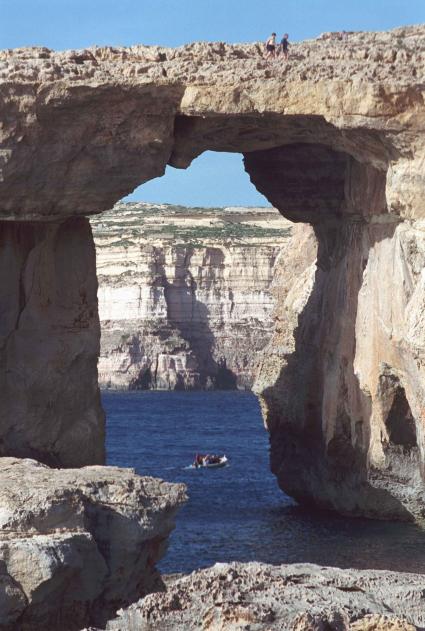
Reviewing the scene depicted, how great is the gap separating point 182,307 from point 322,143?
65025 mm

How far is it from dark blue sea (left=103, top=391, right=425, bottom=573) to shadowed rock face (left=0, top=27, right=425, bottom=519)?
4.92 ft

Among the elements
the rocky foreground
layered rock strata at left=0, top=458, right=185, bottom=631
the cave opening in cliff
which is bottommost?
layered rock strata at left=0, top=458, right=185, bottom=631

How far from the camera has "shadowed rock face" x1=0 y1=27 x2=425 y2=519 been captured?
27.3 metres

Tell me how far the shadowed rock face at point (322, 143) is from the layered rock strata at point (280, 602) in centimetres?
1203

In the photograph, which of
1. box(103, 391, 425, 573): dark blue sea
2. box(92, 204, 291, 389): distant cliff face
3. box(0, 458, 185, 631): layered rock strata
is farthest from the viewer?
box(92, 204, 291, 389): distant cliff face

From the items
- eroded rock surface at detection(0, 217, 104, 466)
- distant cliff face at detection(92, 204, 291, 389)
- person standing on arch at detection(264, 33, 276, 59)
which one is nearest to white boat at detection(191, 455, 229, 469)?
eroded rock surface at detection(0, 217, 104, 466)

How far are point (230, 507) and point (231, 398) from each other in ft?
214

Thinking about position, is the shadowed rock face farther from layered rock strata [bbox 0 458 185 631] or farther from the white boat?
the white boat

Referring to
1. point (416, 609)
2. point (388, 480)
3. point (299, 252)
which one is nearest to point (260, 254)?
point (299, 252)

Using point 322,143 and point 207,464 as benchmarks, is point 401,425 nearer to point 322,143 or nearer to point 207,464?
point 322,143

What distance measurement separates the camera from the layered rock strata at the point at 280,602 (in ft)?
44.4

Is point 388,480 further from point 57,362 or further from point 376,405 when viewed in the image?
point 57,362

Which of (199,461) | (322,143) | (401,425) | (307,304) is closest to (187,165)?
(322,143)

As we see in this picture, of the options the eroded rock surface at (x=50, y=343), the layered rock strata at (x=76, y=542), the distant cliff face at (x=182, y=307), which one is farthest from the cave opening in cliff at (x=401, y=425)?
the distant cliff face at (x=182, y=307)
